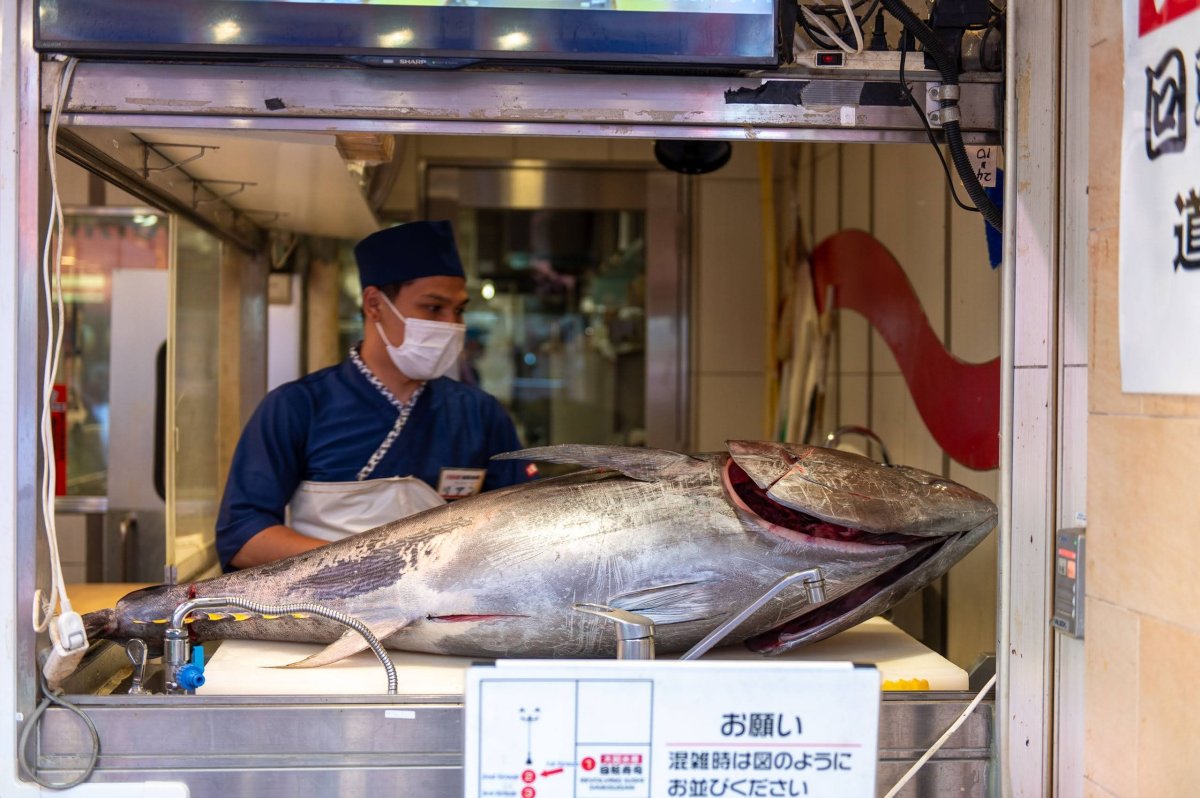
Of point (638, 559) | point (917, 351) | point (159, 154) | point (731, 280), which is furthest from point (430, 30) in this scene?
point (731, 280)

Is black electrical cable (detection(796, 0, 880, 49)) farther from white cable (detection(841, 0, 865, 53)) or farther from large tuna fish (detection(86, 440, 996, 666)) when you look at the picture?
large tuna fish (detection(86, 440, 996, 666))

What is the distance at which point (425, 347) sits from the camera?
8.46ft

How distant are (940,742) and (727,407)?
312 cm

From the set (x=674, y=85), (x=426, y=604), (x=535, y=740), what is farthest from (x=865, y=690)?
(x=674, y=85)

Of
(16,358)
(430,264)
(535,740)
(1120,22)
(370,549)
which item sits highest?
(1120,22)

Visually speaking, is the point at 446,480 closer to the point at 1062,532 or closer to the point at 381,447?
the point at 381,447

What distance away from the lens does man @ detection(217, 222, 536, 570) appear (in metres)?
2.53

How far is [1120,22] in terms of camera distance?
1393 mm

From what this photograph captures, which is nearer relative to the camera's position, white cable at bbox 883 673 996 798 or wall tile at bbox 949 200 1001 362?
white cable at bbox 883 673 996 798

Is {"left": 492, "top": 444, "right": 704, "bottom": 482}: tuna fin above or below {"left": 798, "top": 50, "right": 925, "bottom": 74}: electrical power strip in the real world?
below

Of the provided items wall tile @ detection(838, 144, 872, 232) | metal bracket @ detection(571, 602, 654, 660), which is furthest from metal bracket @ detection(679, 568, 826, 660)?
wall tile @ detection(838, 144, 872, 232)

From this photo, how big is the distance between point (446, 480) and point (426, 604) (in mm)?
908

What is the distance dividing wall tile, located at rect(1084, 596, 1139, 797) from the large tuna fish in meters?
0.32

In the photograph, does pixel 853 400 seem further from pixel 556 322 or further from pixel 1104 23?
→ pixel 1104 23
